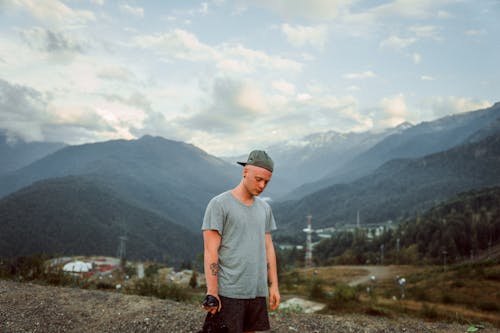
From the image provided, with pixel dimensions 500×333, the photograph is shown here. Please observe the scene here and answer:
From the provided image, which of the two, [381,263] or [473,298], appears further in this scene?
[381,263]

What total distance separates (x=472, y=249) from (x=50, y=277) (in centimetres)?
5954

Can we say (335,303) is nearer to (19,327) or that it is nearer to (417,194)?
(19,327)

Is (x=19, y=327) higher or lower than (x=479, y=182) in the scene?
lower

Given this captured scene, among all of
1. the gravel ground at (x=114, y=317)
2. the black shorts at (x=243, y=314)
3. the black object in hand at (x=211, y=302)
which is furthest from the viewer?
the gravel ground at (x=114, y=317)

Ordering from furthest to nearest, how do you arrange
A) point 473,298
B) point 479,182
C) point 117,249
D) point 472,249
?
point 479,182, point 117,249, point 472,249, point 473,298

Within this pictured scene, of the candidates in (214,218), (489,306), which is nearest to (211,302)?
(214,218)

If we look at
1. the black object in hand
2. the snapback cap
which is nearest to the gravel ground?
the black object in hand

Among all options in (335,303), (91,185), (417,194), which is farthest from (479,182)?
(91,185)

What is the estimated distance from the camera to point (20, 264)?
11.5m

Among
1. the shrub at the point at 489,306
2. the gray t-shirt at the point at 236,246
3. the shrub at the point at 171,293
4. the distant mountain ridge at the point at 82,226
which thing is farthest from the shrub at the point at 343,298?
the distant mountain ridge at the point at 82,226

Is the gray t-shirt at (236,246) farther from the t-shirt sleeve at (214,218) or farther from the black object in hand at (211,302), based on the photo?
the black object in hand at (211,302)

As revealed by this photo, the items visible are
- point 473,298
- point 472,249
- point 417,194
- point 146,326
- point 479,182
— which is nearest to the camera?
point 146,326

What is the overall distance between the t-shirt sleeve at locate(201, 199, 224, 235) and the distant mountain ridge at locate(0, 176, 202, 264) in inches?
4323

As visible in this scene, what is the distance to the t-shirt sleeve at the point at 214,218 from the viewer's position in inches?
108
